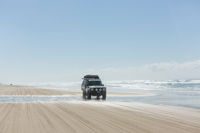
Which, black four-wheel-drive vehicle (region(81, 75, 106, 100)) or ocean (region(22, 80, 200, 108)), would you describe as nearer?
ocean (region(22, 80, 200, 108))

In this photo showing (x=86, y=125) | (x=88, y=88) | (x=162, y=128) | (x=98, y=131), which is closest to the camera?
(x=98, y=131)

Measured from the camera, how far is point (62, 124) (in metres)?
15.0

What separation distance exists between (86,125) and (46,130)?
206 centimetres

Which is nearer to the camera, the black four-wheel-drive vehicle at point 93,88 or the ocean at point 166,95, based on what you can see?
the ocean at point 166,95

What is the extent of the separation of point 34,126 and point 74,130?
2.12 m

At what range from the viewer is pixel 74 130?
1318 centimetres

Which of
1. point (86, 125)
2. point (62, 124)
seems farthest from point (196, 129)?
point (62, 124)

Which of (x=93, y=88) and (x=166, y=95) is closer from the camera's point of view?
(x=93, y=88)

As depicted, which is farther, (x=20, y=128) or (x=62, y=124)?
(x=62, y=124)

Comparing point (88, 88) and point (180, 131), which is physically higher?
point (88, 88)

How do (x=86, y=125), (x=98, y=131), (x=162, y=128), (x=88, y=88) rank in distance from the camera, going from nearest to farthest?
(x=98, y=131), (x=162, y=128), (x=86, y=125), (x=88, y=88)

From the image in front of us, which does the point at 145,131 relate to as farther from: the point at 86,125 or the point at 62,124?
the point at 62,124

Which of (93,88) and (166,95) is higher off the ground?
(93,88)

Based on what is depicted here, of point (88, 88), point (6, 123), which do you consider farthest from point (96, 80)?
point (6, 123)
